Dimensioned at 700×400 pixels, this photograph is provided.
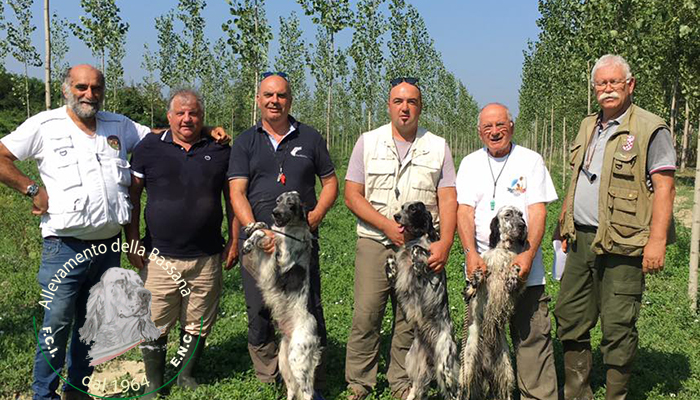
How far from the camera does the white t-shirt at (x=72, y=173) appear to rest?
3.93m

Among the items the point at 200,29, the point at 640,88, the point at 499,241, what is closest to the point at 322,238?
the point at 499,241

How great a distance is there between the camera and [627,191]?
13.2 ft

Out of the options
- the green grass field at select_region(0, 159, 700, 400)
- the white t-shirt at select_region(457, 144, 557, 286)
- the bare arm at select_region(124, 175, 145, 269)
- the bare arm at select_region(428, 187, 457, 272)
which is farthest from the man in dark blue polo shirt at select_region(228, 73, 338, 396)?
the white t-shirt at select_region(457, 144, 557, 286)

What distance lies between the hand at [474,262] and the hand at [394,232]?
58 cm

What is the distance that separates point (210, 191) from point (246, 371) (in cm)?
206

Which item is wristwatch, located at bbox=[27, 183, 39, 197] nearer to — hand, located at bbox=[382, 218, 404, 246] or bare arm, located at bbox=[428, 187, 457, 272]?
hand, located at bbox=[382, 218, 404, 246]

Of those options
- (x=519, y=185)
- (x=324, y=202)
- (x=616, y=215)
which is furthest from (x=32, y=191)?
(x=616, y=215)

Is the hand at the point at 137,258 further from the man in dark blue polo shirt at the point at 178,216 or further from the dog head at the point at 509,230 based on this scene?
the dog head at the point at 509,230

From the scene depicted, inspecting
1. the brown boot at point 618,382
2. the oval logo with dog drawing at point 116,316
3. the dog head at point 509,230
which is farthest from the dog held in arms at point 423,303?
the oval logo with dog drawing at point 116,316

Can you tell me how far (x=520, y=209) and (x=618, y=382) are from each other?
5.79 ft

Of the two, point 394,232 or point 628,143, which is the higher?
point 628,143

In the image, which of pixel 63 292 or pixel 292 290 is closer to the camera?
pixel 63 292

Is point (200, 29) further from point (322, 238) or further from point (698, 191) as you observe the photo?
point (698, 191)

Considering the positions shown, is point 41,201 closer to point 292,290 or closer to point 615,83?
point 292,290
